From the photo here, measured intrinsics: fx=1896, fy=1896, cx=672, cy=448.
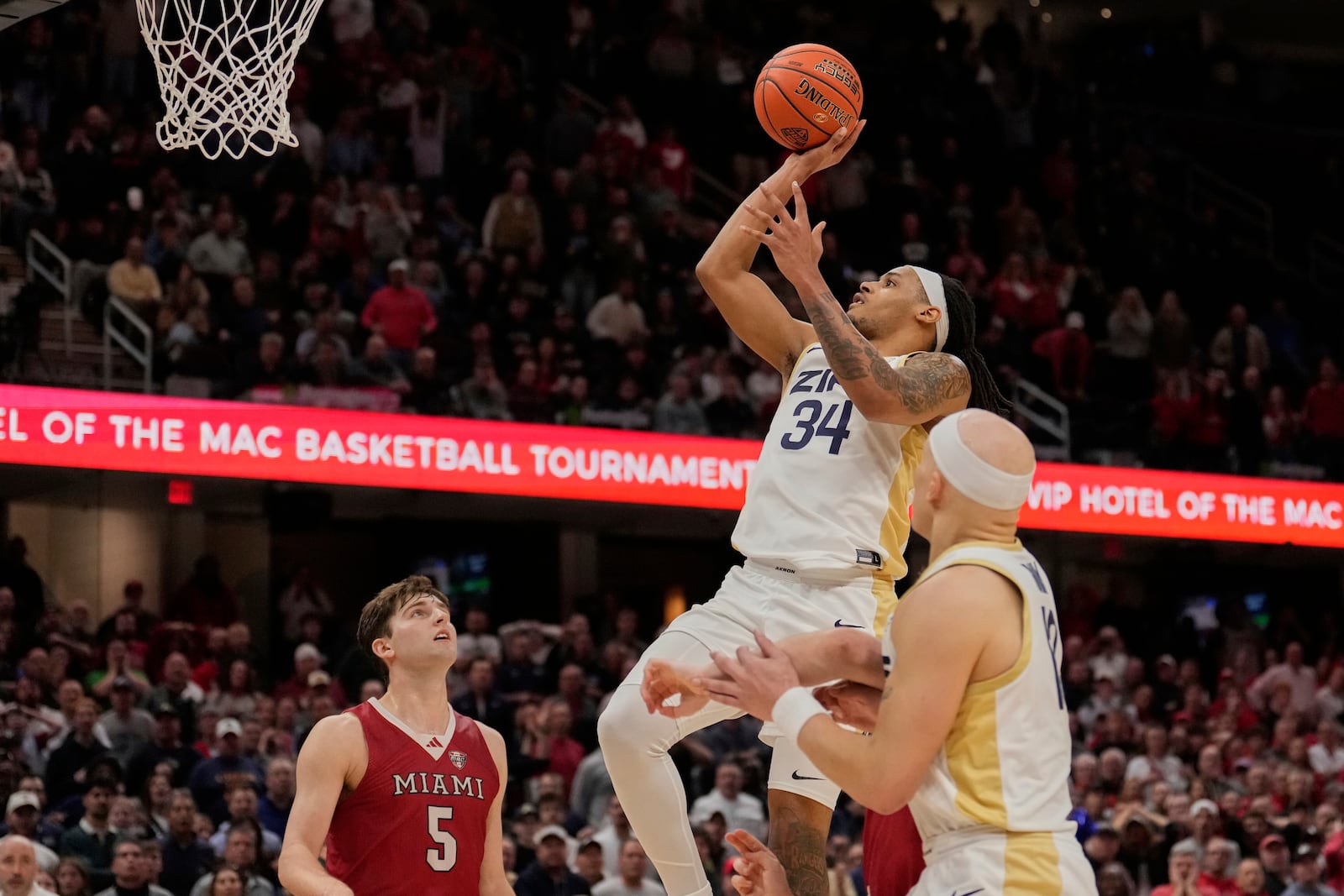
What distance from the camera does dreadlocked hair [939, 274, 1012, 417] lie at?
602 cm

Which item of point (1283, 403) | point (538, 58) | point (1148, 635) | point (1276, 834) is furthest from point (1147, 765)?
point (538, 58)

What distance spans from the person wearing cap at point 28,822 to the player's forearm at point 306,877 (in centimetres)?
573

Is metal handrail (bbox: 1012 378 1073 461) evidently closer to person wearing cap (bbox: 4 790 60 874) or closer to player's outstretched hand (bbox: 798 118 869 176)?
person wearing cap (bbox: 4 790 60 874)

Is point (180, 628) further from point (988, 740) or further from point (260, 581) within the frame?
point (988, 740)

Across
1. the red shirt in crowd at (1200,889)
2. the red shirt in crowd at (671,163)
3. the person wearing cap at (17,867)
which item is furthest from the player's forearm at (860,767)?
the red shirt in crowd at (671,163)

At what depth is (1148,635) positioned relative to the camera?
1966 cm

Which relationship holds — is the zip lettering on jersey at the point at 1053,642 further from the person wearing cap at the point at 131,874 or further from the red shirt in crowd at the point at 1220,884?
the red shirt in crowd at the point at 1220,884

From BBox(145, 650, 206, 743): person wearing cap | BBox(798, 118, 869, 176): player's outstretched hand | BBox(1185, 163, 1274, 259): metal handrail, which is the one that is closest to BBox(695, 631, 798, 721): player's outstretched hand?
BBox(798, 118, 869, 176): player's outstretched hand

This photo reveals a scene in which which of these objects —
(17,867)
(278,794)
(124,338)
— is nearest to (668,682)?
(17,867)

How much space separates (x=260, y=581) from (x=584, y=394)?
4.31 metres

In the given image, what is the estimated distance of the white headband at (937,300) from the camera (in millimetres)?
5996

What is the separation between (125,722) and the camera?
12.7 metres

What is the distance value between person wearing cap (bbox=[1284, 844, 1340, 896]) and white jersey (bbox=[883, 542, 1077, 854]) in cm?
991

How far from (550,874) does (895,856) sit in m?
7.37
